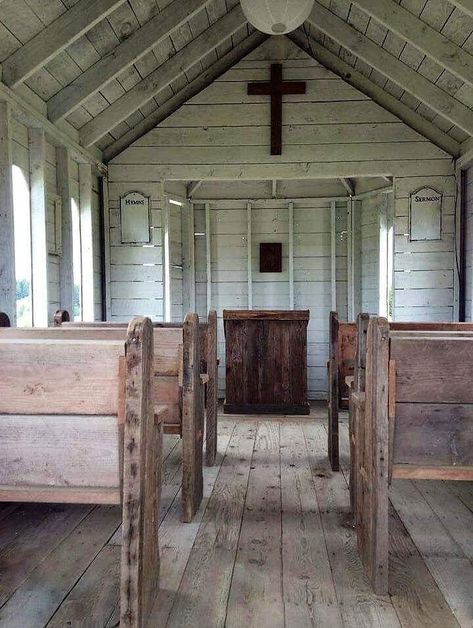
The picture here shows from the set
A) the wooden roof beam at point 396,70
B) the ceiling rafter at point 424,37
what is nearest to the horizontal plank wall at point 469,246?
the wooden roof beam at point 396,70

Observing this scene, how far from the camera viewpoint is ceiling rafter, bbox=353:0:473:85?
148 inches

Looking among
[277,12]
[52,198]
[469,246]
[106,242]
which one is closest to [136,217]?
[106,242]

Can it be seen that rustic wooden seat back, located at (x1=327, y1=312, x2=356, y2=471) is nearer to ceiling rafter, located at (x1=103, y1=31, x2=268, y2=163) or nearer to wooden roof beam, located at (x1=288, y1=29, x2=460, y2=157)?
wooden roof beam, located at (x1=288, y1=29, x2=460, y2=157)

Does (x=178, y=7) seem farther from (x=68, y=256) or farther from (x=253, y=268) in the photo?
(x=253, y=268)

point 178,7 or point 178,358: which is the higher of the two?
point 178,7

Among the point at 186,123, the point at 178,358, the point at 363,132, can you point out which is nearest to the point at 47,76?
the point at 186,123

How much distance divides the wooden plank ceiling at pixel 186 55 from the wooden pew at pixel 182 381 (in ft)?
5.95

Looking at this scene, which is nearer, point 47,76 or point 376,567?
point 376,567

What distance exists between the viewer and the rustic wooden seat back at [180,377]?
2533mm

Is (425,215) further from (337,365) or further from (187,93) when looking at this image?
(187,93)

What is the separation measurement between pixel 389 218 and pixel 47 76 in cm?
413

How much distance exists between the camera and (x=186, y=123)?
5.33m

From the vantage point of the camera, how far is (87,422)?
1.51m

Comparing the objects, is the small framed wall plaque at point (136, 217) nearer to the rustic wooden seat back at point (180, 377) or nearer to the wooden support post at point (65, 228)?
the wooden support post at point (65, 228)
